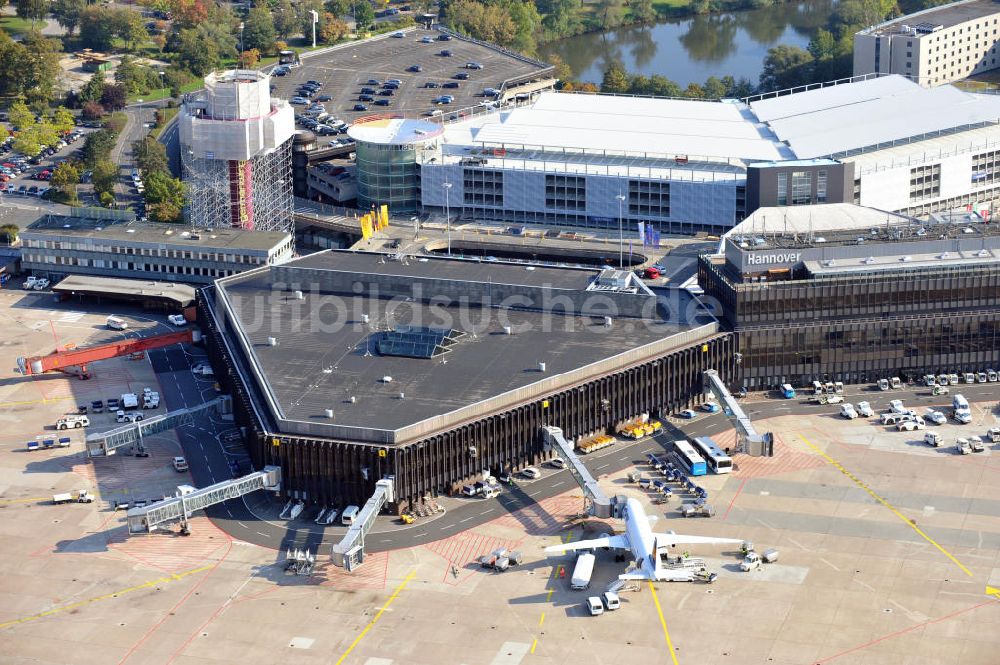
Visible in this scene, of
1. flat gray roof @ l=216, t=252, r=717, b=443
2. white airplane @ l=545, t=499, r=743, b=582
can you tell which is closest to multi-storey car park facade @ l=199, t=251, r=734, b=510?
flat gray roof @ l=216, t=252, r=717, b=443

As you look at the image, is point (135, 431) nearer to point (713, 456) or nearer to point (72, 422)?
point (72, 422)

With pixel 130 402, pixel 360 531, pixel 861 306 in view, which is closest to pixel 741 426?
pixel 861 306

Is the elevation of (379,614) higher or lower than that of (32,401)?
lower

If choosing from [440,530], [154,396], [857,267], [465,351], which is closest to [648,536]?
[440,530]

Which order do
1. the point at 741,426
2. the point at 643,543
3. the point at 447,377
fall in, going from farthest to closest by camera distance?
1. the point at 741,426
2. the point at 447,377
3. the point at 643,543

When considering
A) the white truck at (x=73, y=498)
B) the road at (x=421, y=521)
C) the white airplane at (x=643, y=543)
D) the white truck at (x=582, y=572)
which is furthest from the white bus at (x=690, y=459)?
the white truck at (x=73, y=498)

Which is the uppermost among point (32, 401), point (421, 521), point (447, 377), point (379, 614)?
point (447, 377)

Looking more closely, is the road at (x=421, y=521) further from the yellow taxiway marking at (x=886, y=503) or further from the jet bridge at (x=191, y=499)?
the yellow taxiway marking at (x=886, y=503)
